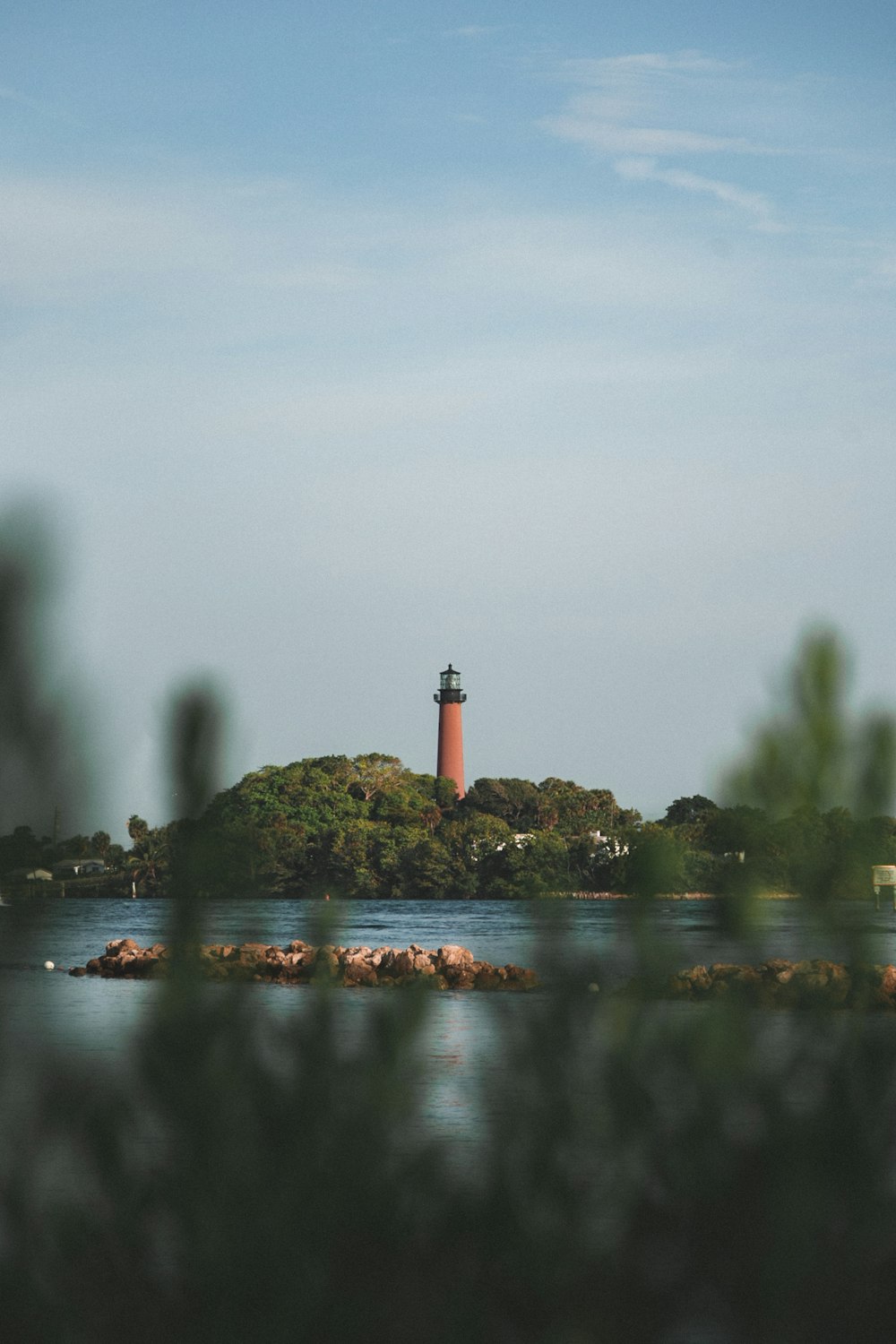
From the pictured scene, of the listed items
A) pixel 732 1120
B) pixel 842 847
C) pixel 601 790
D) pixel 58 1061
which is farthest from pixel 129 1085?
pixel 601 790

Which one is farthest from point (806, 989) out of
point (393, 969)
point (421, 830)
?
point (421, 830)

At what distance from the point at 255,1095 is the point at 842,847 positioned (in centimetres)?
366

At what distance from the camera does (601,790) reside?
3418 inches

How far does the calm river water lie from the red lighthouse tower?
16719mm

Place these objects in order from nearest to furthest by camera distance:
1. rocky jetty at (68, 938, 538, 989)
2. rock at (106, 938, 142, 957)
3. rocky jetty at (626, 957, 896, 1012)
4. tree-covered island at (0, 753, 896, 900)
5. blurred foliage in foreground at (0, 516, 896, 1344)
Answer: blurred foliage in foreground at (0, 516, 896, 1344), rocky jetty at (626, 957, 896, 1012), rocky jetty at (68, 938, 538, 989), rock at (106, 938, 142, 957), tree-covered island at (0, 753, 896, 900)

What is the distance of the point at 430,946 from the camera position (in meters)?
51.8

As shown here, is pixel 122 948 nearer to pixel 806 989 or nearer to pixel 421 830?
pixel 806 989

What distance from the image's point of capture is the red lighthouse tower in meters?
84.1

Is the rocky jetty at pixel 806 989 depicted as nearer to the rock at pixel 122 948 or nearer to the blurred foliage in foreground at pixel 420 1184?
the blurred foliage in foreground at pixel 420 1184

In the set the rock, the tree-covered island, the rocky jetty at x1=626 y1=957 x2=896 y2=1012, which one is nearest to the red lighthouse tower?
the tree-covered island

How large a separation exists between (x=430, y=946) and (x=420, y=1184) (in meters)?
47.2

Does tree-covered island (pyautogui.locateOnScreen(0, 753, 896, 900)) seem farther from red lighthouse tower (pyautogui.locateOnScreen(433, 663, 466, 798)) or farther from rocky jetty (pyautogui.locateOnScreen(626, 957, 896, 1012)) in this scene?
rocky jetty (pyautogui.locateOnScreen(626, 957, 896, 1012))

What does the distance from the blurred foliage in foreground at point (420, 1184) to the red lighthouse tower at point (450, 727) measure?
77.5 m

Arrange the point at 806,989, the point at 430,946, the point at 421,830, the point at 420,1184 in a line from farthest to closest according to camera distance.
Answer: the point at 421,830 < the point at 430,946 < the point at 806,989 < the point at 420,1184
